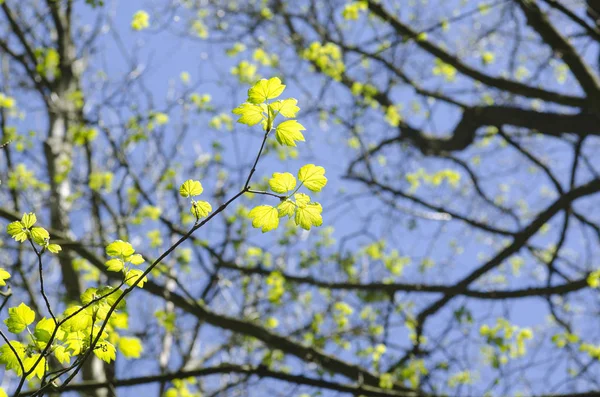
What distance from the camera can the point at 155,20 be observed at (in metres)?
6.21

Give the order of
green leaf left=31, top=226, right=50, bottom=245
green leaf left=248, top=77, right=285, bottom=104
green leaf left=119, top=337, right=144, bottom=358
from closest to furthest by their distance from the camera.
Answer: green leaf left=248, top=77, right=285, bottom=104, green leaf left=31, top=226, right=50, bottom=245, green leaf left=119, top=337, right=144, bottom=358

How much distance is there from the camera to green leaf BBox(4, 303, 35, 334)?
1331 mm

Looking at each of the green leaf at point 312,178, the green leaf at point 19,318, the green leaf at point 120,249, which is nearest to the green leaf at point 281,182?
the green leaf at point 312,178

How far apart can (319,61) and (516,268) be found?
14.3ft

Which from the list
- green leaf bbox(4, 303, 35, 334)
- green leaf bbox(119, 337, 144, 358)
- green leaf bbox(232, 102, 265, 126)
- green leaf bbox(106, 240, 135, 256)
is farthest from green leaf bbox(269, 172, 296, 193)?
green leaf bbox(119, 337, 144, 358)

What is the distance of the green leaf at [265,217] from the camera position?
139 centimetres

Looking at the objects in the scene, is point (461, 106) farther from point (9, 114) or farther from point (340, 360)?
point (9, 114)

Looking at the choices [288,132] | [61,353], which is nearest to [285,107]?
[288,132]

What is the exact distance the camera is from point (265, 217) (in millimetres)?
1401

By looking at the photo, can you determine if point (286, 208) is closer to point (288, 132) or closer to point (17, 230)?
point (288, 132)

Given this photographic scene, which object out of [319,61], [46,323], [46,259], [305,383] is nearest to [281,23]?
[319,61]

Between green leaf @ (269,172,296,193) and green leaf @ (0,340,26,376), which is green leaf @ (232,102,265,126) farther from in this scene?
green leaf @ (0,340,26,376)

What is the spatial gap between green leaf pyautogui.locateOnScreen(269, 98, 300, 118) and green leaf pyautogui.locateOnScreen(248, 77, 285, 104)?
0.02 m

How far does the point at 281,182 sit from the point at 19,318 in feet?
2.43
